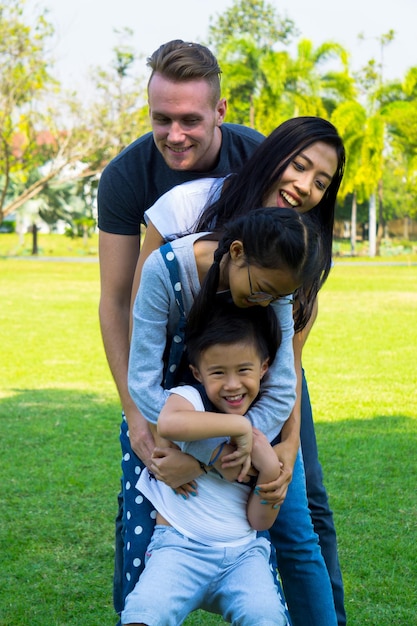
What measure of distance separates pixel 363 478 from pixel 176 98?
372 cm

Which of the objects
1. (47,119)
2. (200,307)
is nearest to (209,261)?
(200,307)

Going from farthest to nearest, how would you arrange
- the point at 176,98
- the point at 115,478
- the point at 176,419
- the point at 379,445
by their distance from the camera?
the point at 379,445 < the point at 115,478 < the point at 176,98 < the point at 176,419

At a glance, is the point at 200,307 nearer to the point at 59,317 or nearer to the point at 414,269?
the point at 59,317

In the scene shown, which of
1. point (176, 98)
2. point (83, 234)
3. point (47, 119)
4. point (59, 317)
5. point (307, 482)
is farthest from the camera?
point (83, 234)

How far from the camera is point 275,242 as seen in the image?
92.9 inches

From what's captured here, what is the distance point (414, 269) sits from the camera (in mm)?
30828

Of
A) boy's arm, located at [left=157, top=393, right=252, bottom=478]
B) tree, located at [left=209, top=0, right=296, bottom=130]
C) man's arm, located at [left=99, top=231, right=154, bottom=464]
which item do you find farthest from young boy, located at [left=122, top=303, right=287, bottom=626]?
tree, located at [left=209, top=0, right=296, bottom=130]

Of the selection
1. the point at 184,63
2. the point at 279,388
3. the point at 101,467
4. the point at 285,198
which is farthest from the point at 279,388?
the point at 101,467

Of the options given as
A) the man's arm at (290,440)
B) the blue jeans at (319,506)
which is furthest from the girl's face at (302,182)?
the blue jeans at (319,506)

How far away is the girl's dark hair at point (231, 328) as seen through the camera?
2.58m

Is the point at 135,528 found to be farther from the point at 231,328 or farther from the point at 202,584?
the point at 231,328

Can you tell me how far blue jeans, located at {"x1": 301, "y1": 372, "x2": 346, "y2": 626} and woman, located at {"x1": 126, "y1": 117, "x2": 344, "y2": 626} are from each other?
39 centimetres

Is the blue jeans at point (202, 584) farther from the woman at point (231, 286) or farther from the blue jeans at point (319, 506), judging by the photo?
the blue jeans at point (319, 506)

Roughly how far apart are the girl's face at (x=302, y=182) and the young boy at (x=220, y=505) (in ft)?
1.08
